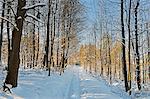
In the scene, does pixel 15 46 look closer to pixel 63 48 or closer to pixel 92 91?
pixel 92 91

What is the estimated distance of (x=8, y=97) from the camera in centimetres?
1259

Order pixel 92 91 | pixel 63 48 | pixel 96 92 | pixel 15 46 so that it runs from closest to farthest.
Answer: pixel 15 46 → pixel 96 92 → pixel 92 91 → pixel 63 48

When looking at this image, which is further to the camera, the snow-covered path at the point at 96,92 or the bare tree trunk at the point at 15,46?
the snow-covered path at the point at 96,92

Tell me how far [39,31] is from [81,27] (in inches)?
443

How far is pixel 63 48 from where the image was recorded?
50688mm

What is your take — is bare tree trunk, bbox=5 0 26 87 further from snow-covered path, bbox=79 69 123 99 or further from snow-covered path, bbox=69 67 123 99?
snow-covered path, bbox=79 69 123 99

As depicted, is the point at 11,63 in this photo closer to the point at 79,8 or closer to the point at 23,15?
the point at 23,15

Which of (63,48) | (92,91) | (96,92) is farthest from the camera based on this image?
(63,48)

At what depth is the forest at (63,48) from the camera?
1605 cm

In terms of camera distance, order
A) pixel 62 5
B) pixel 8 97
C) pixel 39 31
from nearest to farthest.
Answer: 1. pixel 8 97
2. pixel 62 5
3. pixel 39 31

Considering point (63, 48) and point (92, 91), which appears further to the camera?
point (63, 48)

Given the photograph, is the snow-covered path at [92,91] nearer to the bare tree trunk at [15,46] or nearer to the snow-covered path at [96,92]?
the snow-covered path at [96,92]

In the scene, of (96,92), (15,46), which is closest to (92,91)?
(96,92)

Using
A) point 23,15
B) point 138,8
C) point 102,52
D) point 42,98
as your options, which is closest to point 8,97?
point 42,98
